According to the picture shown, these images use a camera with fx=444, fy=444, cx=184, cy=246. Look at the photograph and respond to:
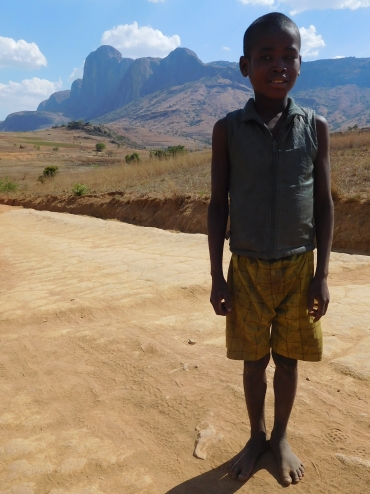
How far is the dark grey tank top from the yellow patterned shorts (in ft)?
0.20

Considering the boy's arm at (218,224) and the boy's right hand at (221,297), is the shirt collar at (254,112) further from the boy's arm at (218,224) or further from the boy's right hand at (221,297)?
the boy's right hand at (221,297)

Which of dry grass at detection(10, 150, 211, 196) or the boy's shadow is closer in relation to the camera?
the boy's shadow

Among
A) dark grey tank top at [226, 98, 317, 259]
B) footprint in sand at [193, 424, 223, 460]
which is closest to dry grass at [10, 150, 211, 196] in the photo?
footprint in sand at [193, 424, 223, 460]

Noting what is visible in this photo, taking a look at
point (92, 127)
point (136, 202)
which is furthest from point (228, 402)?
point (92, 127)

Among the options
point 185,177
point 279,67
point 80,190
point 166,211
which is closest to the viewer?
point 279,67

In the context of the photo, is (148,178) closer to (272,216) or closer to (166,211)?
(166,211)

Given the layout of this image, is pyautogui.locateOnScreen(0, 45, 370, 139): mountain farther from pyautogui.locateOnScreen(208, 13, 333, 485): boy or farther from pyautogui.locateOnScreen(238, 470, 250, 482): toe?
pyautogui.locateOnScreen(238, 470, 250, 482): toe

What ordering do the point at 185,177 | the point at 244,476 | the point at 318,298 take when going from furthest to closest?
the point at 185,177
the point at 244,476
the point at 318,298

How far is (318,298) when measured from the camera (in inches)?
63.4

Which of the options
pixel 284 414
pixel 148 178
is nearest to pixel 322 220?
pixel 284 414

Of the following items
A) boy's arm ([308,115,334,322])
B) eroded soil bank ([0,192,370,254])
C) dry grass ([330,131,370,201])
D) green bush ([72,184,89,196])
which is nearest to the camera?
boy's arm ([308,115,334,322])

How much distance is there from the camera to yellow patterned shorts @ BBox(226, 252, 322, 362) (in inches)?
63.2

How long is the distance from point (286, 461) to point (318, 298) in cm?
68

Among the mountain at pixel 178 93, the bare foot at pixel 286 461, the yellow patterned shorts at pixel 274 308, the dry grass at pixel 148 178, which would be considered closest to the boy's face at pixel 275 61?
the yellow patterned shorts at pixel 274 308
